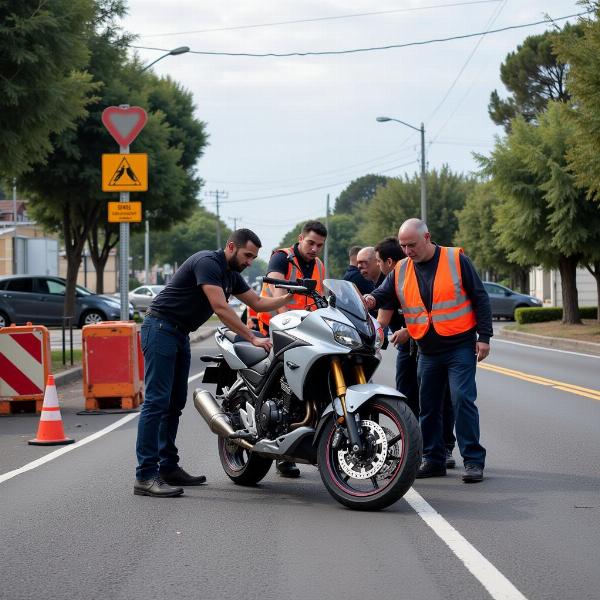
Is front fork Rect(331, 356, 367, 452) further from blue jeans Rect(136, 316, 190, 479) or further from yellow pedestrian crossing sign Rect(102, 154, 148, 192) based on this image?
yellow pedestrian crossing sign Rect(102, 154, 148, 192)

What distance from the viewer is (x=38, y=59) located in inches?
618

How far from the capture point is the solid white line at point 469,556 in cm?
516

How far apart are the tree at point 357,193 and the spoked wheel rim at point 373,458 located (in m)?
154

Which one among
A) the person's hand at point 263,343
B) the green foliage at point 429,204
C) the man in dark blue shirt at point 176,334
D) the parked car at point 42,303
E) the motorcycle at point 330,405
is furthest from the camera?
the green foliage at point 429,204

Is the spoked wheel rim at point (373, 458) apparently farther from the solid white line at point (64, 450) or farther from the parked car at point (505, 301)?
the parked car at point (505, 301)

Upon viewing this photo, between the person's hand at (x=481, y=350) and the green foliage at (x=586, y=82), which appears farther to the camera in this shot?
the green foliage at (x=586, y=82)

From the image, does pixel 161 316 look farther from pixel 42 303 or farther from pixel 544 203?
pixel 42 303

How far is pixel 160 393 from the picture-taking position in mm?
7898

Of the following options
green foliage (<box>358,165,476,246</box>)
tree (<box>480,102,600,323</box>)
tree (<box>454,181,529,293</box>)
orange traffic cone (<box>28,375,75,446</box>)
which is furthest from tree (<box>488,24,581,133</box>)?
orange traffic cone (<box>28,375,75,446</box>)

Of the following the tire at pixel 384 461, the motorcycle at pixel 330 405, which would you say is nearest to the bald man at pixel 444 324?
the motorcycle at pixel 330 405

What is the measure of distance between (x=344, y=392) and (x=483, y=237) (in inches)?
2195

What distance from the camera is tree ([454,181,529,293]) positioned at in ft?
200

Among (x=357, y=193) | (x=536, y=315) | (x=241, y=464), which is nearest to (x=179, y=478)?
(x=241, y=464)

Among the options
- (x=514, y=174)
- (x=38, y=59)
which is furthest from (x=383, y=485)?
(x=514, y=174)
